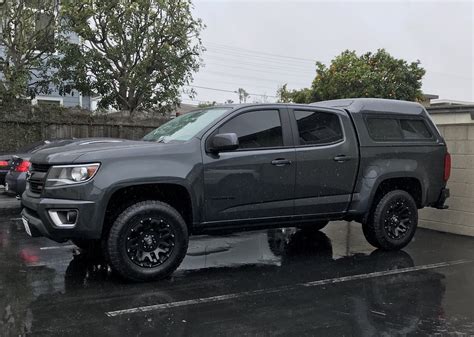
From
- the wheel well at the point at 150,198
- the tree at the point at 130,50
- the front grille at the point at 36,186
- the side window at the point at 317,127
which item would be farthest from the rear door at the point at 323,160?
the tree at the point at 130,50

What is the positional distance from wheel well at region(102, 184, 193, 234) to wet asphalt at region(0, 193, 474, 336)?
675 millimetres

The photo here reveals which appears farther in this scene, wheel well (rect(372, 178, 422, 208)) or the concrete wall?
the concrete wall

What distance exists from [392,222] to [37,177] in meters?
4.48

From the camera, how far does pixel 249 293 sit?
5023mm

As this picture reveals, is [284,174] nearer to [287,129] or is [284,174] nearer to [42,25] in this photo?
[287,129]

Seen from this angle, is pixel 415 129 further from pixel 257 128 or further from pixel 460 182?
pixel 257 128

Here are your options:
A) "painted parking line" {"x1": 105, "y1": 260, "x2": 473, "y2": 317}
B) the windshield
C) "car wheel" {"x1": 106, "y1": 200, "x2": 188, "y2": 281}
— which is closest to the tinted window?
"painted parking line" {"x1": 105, "y1": 260, "x2": 473, "y2": 317}

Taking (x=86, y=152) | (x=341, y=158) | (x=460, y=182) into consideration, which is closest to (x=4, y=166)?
(x=86, y=152)

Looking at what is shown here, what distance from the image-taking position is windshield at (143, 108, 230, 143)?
577 centimetres

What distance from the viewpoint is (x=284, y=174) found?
19.5 feet

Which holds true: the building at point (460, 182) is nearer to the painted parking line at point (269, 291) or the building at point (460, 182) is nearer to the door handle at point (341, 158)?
the painted parking line at point (269, 291)

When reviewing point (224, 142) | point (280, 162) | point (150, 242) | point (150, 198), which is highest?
point (224, 142)

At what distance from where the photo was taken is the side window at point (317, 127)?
6227 mm

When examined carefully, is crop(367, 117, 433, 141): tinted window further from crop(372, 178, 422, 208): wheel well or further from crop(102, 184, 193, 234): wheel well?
crop(102, 184, 193, 234): wheel well
